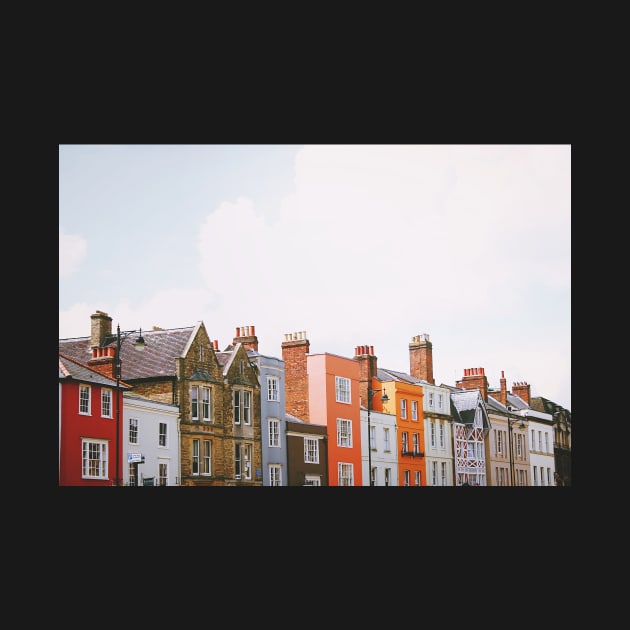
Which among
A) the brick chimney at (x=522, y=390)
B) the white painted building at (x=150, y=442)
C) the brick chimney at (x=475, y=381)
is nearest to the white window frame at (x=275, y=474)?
the white painted building at (x=150, y=442)

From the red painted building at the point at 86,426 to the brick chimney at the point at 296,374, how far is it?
9.46 metres

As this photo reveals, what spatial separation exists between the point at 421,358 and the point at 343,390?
24.0 feet

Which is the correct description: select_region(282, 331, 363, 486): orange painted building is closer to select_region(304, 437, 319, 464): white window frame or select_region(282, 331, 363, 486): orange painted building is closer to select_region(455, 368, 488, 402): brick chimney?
select_region(304, 437, 319, 464): white window frame

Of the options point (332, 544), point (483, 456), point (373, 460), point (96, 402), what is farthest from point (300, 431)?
point (332, 544)

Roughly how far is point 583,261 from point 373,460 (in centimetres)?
2962

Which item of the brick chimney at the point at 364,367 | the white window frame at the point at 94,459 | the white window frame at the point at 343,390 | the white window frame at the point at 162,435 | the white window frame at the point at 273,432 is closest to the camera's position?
→ the white window frame at the point at 94,459

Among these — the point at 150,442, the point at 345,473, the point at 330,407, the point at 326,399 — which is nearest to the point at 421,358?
the point at 330,407

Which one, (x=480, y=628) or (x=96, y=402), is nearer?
(x=480, y=628)

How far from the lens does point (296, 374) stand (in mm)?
38094

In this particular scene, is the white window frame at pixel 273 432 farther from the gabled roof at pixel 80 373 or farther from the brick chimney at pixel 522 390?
the brick chimney at pixel 522 390

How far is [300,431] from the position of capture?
36.8 metres

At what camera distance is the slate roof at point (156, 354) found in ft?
107
